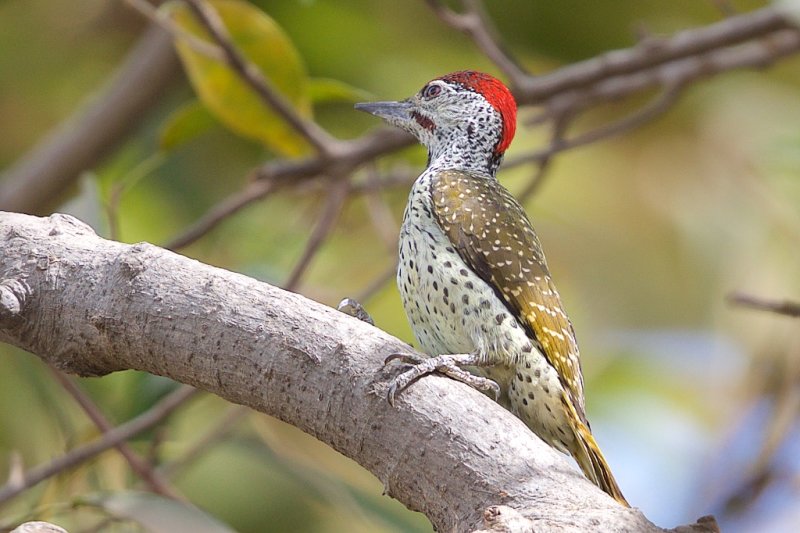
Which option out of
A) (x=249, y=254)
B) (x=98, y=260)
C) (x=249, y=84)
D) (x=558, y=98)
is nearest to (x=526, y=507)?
(x=98, y=260)

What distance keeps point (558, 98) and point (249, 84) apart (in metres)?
1.09

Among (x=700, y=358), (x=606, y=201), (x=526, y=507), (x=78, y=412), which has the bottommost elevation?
(x=526, y=507)

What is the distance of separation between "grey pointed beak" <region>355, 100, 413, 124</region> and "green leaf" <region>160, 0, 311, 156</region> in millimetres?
606

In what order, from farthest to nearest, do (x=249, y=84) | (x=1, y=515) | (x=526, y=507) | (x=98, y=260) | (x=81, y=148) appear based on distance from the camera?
(x=81, y=148), (x=1, y=515), (x=249, y=84), (x=98, y=260), (x=526, y=507)

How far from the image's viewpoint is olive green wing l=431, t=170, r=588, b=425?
8.66ft

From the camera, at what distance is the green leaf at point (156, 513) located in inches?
103

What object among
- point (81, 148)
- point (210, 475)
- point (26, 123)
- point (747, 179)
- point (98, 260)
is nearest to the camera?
point (98, 260)

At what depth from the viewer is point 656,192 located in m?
6.39

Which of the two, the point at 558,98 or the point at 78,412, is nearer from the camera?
the point at 558,98

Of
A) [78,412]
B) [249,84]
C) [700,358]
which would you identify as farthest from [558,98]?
[700,358]

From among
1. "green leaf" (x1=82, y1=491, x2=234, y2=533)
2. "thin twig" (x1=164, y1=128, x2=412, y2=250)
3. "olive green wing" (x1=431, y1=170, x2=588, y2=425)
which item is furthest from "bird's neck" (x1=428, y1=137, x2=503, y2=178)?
"green leaf" (x1=82, y1=491, x2=234, y2=533)

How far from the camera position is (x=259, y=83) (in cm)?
354

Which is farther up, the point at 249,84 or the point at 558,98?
the point at 558,98

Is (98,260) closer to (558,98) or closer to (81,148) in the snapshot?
(558,98)
